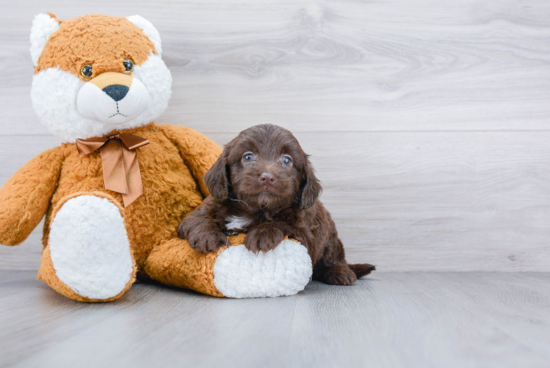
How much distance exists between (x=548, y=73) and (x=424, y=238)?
0.89 m

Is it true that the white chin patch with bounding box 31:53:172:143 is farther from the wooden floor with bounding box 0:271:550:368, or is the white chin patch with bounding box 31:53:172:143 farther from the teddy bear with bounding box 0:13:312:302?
the wooden floor with bounding box 0:271:550:368

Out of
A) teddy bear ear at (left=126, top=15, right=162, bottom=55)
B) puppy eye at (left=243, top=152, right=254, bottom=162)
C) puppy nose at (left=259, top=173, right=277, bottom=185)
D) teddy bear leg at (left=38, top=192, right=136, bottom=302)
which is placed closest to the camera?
teddy bear leg at (left=38, top=192, right=136, bottom=302)

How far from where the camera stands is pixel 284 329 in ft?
3.34

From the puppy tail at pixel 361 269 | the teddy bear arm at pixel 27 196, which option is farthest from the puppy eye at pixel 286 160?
the teddy bear arm at pixel 27 196

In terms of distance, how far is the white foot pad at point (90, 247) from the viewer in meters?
1.15

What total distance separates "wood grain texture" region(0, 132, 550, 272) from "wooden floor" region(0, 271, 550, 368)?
1.44ft

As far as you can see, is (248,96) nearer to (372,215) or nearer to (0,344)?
(372,215)

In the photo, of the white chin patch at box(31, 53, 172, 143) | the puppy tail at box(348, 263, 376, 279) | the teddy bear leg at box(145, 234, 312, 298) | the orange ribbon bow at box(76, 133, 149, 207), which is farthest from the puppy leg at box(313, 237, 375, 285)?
the white chin patch at box(31, 53, 172, 143)

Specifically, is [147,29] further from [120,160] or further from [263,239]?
[263,239]

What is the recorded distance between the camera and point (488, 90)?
1921mm

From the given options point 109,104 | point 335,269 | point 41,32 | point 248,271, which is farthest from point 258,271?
point 41,32

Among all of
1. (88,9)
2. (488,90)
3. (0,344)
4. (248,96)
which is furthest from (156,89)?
(488,90)

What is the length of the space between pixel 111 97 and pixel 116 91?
24 millimetres

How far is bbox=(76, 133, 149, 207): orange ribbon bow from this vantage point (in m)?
1.40
